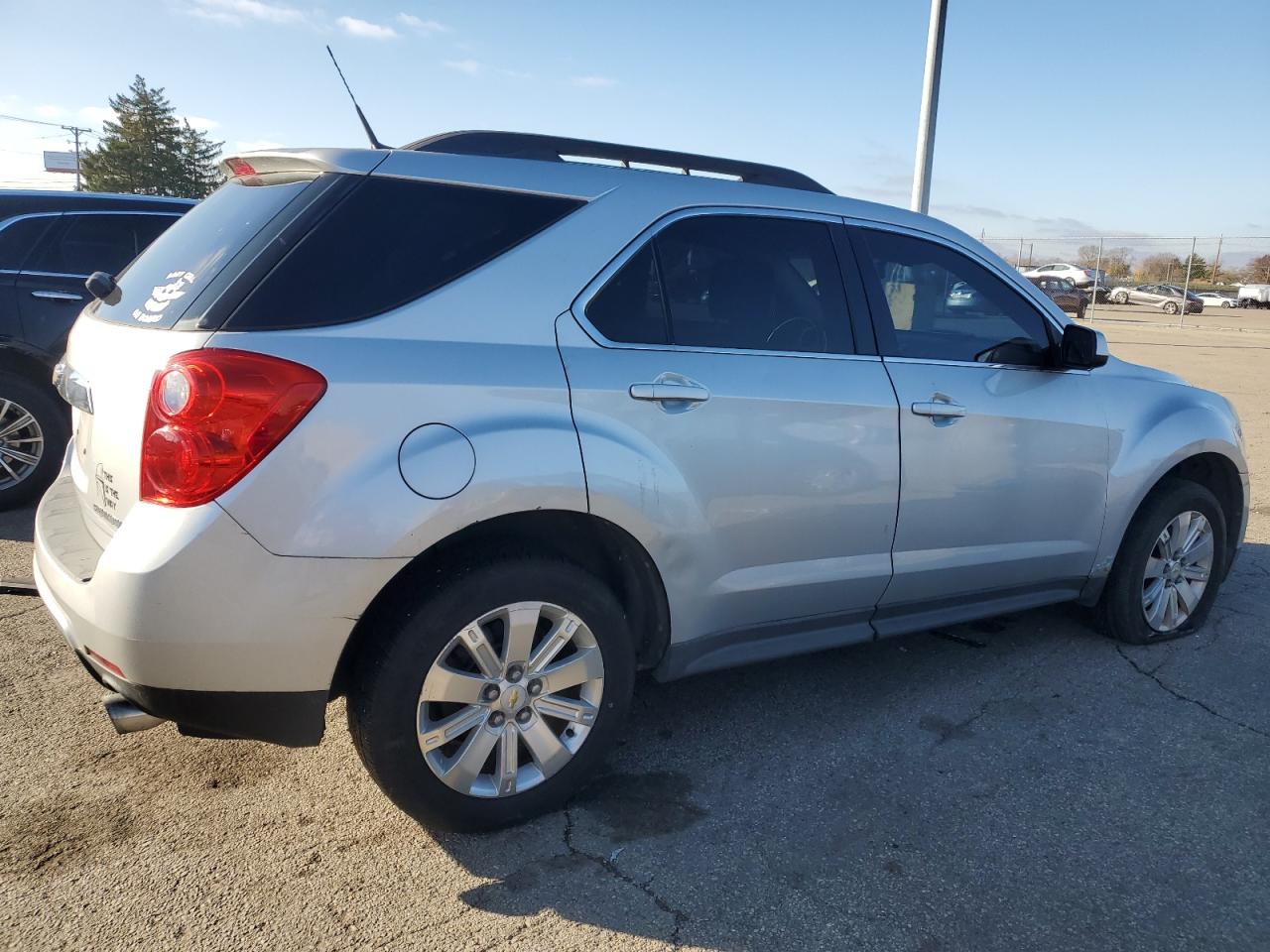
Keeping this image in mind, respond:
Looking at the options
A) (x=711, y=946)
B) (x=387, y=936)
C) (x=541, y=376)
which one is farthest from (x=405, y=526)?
(x=711, y=946)

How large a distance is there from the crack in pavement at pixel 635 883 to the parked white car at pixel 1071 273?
40917 mm

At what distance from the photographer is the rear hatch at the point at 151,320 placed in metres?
2.35

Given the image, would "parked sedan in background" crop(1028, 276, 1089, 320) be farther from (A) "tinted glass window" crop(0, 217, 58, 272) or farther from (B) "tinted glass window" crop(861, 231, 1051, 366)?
(A) "tinted glass window" crop(0, 217, 58, 272)

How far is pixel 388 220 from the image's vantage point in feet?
8.27

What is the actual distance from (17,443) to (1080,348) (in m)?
5.69

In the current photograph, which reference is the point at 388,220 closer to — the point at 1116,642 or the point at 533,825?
the point at 533,825

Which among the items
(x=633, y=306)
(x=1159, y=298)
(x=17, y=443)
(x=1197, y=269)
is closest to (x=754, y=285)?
(x=633, y=306)

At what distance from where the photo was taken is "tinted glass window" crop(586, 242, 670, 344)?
2768mm

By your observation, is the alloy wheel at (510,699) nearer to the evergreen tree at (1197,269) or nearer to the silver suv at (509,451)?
the silver suv at (509,451)

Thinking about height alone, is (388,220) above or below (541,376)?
Answer: above

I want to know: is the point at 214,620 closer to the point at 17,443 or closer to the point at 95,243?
the point at 17,443

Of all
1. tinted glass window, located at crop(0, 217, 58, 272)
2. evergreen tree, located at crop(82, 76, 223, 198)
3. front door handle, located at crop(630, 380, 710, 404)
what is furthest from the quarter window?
evergreen tree, located at crop(82, 76, 223, 198)

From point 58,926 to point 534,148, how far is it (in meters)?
2.44

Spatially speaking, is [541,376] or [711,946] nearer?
[711,946]
